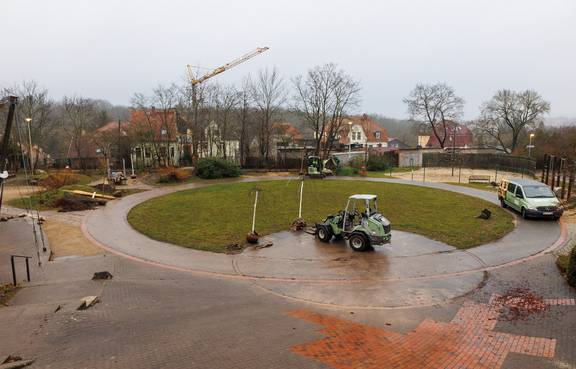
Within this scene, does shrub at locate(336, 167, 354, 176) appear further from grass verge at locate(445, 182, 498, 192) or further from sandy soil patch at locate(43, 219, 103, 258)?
sandy soil patch at locate(43, 219, 103, 258)

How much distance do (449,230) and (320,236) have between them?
244 inches

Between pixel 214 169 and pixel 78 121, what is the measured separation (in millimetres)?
32878

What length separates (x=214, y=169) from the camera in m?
40.8

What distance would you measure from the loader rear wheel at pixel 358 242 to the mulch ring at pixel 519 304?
5.17 m

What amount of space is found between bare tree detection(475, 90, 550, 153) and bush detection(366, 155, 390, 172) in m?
21.8

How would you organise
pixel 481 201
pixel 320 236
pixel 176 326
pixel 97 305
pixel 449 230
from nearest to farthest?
pixel 176 326 → pixel 97 305 → pixel 320 236 → pixel 449 230 → pixel 481 201

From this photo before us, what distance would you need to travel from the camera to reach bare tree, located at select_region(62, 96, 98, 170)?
5710cm

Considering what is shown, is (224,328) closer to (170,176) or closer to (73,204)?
(73,204)

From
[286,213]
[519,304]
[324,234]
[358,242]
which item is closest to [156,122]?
[286,213]

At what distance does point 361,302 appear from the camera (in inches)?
427

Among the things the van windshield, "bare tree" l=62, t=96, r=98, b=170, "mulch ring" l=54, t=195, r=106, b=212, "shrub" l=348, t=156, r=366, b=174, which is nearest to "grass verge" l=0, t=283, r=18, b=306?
"mulch ring" l=54, t=195, r=106, b=212

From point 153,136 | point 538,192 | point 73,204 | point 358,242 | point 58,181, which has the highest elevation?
point 153,136

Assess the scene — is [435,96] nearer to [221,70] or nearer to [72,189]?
[221,70]

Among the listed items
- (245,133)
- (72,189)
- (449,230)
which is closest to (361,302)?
(449,230)
